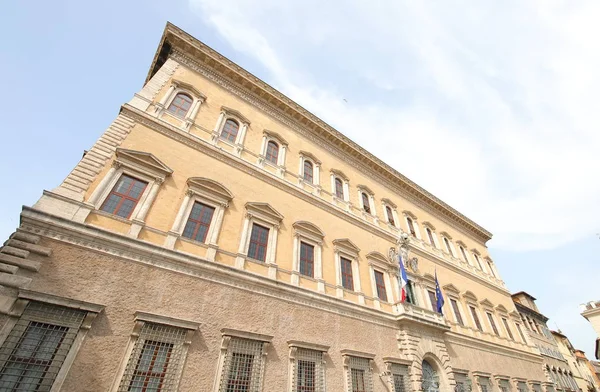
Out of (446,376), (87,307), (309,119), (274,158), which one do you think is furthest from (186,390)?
(309,119)

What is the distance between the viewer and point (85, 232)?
6.46 m

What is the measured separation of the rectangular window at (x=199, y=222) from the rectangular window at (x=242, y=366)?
304cm

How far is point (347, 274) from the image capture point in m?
11.2

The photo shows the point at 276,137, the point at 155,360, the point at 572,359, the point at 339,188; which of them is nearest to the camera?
the point at 155,360

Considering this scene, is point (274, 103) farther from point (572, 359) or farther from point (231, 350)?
point (572, 359)

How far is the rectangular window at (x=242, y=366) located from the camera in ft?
22.1

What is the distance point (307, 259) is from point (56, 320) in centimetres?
701

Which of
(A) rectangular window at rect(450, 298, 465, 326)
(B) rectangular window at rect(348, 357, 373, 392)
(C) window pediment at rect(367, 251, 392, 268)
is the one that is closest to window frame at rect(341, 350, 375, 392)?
(B) rectangular window at rect(348, 357, 373, 392)

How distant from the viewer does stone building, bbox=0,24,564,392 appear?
18.7 ft

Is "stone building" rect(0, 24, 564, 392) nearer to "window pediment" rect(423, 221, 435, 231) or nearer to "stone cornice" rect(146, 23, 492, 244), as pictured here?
"stone cornice" rect(146, 23, 492, 244)

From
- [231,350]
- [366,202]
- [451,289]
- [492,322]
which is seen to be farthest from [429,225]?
[231,350]

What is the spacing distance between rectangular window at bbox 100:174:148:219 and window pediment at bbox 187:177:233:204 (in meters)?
1.34

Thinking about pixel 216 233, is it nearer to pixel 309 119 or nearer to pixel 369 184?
pixel 309 119

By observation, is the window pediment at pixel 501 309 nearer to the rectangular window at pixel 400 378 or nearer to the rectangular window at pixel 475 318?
the rectangular window at pixel 475 318
